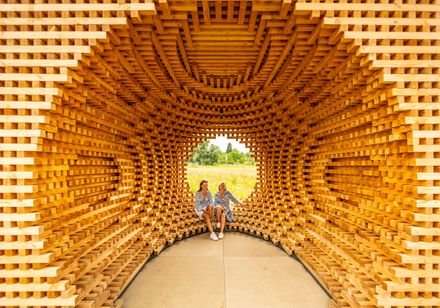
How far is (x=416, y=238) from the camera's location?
7.45ft

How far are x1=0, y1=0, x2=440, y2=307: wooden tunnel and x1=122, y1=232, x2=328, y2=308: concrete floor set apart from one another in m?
0.30

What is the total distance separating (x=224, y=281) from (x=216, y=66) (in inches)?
149

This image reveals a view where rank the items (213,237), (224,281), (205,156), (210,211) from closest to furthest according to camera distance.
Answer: (224,281), (213,237), (210,211), (205,156)

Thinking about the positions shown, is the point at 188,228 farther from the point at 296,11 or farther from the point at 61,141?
the point at 296,11

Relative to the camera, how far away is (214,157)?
33.7 meters

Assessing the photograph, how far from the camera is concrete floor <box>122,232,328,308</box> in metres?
3.31

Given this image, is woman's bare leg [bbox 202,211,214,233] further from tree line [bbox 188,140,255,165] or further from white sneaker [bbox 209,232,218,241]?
tree line [bbox 188,140,255,165]

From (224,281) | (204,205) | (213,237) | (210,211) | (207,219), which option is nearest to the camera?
(224,281)

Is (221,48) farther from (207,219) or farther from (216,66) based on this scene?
(207,219)

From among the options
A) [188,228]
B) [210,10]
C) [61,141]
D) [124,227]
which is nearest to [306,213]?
[188,228]

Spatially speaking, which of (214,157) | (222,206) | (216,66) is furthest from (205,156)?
(216,66)

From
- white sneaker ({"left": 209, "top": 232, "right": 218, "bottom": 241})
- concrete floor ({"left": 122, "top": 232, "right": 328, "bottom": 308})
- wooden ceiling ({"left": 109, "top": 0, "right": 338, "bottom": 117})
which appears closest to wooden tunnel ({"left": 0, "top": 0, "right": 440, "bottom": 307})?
wooden ceiling ({"left": 109, "top": 0, "right": 338, "bottom": 117})

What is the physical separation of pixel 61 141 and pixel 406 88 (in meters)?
3.58

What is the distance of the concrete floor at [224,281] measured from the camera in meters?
3.31
